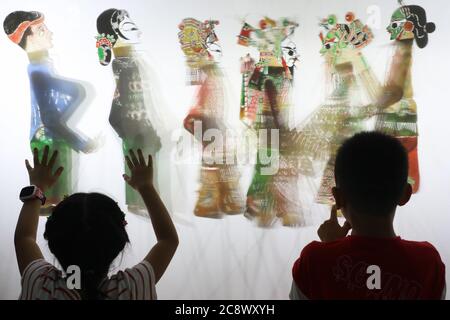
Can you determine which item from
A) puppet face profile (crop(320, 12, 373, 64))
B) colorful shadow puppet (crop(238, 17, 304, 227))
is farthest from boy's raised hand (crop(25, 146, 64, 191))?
puppet face profile (crop(320, 12, 373, 64))

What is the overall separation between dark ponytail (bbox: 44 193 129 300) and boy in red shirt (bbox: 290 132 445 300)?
1.27 ft

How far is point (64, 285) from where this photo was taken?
75cm

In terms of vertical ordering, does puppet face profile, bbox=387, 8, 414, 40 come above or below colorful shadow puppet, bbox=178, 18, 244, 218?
above

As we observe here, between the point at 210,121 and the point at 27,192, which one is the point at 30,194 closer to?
the point at 27,192

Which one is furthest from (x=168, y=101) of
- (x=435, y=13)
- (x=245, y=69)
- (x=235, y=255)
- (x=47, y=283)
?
(x=435, y=13)

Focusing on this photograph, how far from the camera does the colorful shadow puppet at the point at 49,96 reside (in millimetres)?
1284

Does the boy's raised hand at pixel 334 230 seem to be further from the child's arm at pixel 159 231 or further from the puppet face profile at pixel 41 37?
the puppet face profile at pixel 41 37

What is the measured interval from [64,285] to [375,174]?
646 mm

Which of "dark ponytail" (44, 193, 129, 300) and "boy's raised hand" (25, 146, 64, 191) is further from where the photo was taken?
"boy's raised hand" (25, 146, 64, 191)

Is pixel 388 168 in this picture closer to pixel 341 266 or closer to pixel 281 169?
pixel 341 266

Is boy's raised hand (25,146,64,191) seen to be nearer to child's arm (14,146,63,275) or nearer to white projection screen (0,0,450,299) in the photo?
child's arm (14,146,63,275)

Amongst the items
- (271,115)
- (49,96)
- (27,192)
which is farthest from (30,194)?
(271,115)

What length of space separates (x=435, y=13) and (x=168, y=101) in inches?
37.2

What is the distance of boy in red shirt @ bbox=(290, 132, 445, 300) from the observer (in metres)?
0.69
